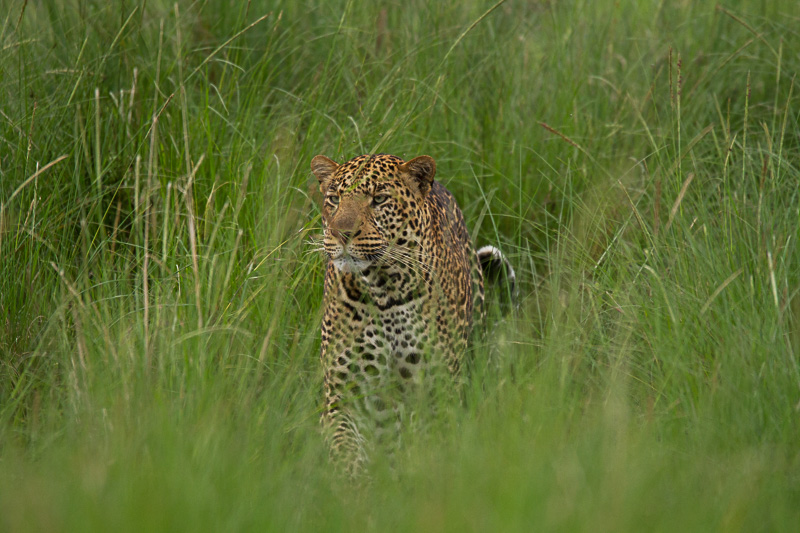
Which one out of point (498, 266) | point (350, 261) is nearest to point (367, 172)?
point (350, 261)

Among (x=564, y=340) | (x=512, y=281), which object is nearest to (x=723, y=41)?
(x=512, y=281)

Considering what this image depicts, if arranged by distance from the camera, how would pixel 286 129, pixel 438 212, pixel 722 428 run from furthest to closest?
pixel 286 129 → pixel 438 212 → pixel 722 428

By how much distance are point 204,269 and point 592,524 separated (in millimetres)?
2143

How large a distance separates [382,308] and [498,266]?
139 cm

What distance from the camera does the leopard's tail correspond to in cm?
557

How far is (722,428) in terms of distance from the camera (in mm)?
3463

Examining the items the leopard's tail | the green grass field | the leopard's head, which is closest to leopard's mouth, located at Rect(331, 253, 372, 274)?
the leopard's head

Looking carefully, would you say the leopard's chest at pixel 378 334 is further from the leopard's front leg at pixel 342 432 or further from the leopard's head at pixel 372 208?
the leopard's head at pixel 372 208

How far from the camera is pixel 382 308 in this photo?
4598mm

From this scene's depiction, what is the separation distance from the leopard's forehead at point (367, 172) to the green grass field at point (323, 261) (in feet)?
1.19

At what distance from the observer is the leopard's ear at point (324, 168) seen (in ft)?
15.2

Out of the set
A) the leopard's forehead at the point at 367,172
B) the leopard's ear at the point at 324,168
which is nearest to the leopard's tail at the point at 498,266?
the leopard's forehead at the point at 367,172

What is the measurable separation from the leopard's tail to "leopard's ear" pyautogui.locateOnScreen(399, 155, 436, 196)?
933 mm

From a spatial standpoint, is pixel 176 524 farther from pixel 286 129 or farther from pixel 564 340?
pixel 286 129
